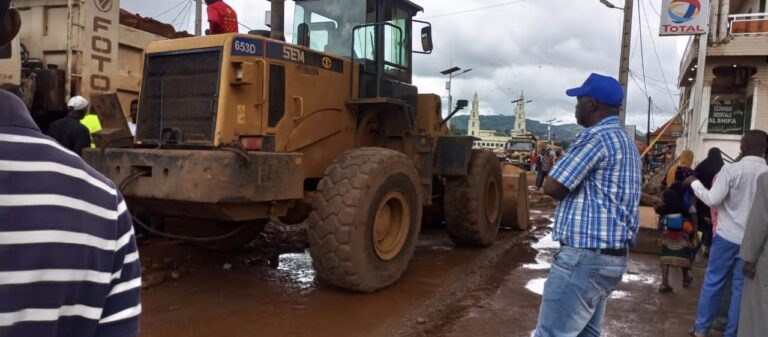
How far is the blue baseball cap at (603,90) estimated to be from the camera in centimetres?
293

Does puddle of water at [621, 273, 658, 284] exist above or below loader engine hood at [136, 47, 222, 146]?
below

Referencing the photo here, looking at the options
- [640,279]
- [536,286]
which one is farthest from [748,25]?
[536,286]

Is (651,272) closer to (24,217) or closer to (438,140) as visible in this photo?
(438,140)

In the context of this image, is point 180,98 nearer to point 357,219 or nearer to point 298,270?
point 357,219

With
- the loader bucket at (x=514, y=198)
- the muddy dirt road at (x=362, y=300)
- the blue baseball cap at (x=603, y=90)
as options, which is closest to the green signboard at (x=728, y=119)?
the loader bucket at (x=514, y=198)

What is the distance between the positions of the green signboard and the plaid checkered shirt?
56.1 feet

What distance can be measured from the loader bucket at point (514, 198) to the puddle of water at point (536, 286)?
10.1ft

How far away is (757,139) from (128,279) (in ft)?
15.2

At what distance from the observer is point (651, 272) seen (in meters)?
6.98

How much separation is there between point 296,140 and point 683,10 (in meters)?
11.6

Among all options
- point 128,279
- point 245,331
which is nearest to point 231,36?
point 245,331

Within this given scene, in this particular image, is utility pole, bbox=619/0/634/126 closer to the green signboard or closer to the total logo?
the total logo

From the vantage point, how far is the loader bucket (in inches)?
366

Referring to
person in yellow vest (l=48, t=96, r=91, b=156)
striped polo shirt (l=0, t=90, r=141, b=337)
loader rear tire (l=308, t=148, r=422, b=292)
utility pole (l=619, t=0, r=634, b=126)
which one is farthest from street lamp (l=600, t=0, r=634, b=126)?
striped polo shirt (l=0, t=90, r=141, b=337)
